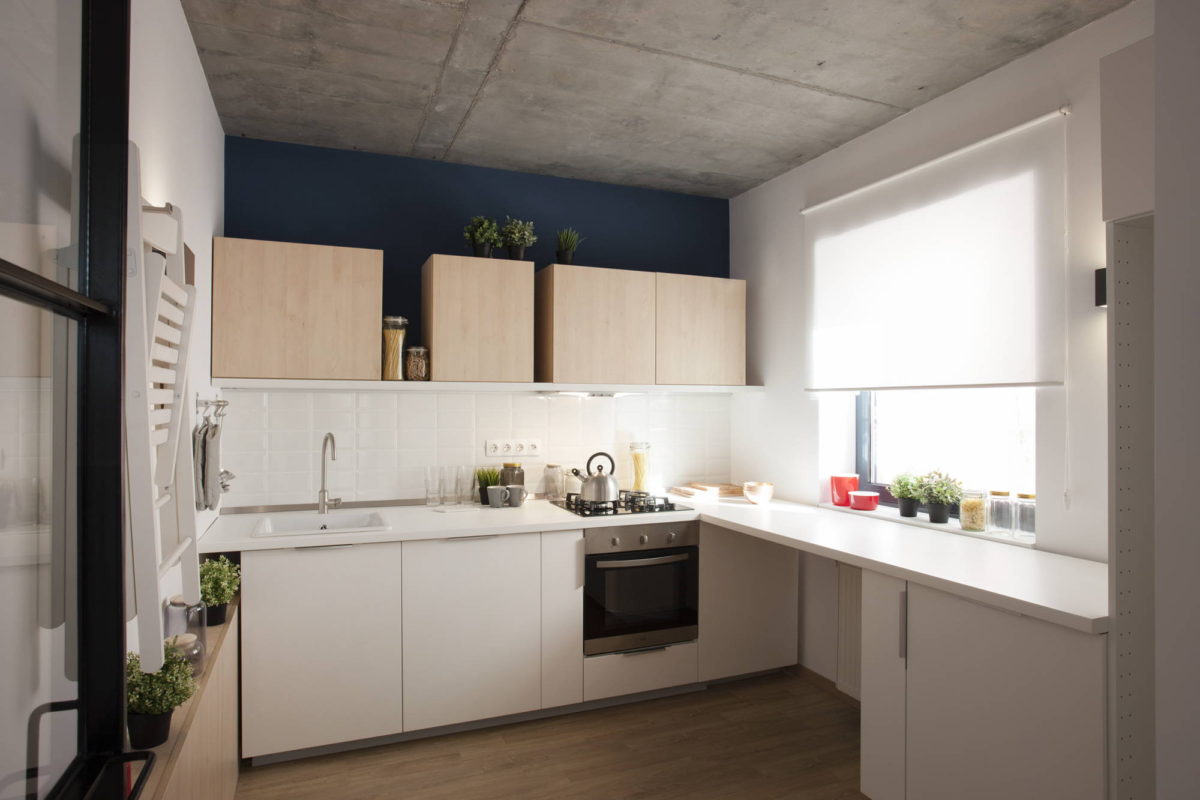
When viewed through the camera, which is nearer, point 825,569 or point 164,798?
point 164,798

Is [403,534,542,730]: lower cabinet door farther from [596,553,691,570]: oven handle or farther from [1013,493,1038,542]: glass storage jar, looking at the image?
[1013,493,1038,542]: glass storage jar

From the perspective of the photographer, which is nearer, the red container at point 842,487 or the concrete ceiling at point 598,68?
the concrete ceiling at point 598,68

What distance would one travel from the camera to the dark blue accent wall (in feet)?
10.9

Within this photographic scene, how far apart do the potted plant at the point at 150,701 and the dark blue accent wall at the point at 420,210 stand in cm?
228

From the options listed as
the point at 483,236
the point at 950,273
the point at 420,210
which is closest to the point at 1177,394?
the point at 950,273

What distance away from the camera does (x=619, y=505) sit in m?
3.34

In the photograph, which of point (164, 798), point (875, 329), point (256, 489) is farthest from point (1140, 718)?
point (256, 489)

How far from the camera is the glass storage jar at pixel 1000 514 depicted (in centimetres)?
260

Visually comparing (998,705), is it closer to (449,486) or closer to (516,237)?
(449,486)

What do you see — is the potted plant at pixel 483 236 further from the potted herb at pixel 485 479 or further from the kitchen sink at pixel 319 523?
the kitchen sink at pixel 319 523

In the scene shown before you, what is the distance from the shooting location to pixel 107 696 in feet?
4.13

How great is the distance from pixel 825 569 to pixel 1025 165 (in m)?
1.99

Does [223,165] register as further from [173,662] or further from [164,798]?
[164,798]

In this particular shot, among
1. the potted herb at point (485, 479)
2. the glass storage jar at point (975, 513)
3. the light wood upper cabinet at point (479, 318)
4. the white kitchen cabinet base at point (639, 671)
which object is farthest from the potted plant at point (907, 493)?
the potted herb at point (485, 479)
